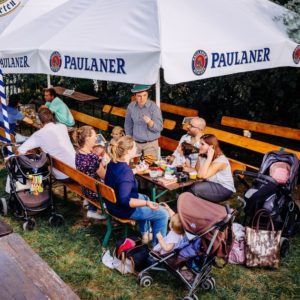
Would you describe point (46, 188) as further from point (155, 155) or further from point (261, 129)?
point (261, 129)

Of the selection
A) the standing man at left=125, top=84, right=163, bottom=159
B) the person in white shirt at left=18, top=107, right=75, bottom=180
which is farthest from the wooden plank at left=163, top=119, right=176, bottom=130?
the person in white shirt at left=18, top=107, right=75, bottom=180

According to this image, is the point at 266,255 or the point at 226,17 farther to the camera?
the point at 226,17

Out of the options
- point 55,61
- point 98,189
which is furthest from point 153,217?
point 55,61

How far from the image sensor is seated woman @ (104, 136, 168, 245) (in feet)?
14.5

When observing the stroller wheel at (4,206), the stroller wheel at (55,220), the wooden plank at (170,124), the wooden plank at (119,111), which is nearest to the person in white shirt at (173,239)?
the stroller wheel at (55,220)

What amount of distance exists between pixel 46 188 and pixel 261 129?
3694 mm

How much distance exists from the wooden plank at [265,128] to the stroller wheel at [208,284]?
3105 mm

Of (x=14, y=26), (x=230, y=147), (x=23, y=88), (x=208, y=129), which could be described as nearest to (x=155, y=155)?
(x=208, y=129)

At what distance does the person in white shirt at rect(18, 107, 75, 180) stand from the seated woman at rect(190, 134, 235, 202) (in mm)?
1940

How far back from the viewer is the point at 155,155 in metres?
6.30

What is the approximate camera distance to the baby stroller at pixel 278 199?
4754 mm

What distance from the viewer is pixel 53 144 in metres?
5.91

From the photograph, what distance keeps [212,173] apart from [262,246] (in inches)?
42.7

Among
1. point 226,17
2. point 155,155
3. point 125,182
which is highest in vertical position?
point 226,17
